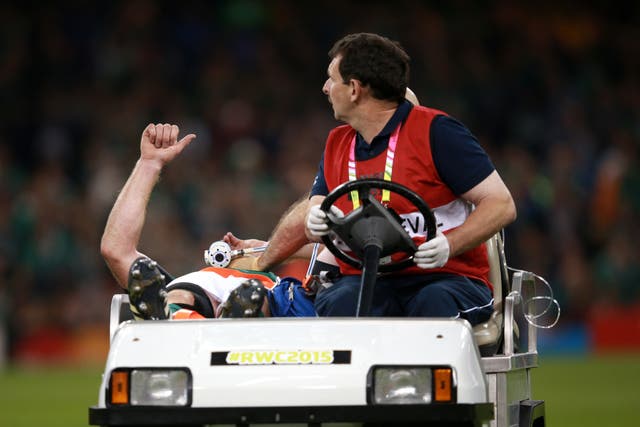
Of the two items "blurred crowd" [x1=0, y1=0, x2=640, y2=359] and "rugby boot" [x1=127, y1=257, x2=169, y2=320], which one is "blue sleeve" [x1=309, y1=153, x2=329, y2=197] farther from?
"blurred crowd" [x1=0, y1=0, x2=640, y2=359]

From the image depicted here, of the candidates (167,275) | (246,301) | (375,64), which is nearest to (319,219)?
(246,301)

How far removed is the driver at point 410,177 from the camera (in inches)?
221

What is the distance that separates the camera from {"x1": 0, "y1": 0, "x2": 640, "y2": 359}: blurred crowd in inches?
669

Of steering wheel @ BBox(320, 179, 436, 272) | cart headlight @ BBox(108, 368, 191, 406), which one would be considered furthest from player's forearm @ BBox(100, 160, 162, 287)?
cart headlight @ BBox(108, 368, 191, 406)

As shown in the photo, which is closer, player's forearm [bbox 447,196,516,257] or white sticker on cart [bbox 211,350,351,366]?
white sticker on cart [bbox 211,350,351,366]

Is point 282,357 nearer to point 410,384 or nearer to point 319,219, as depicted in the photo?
point 410,384

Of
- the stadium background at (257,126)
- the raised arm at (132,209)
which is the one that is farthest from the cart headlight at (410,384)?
the stadium background at (257,126)

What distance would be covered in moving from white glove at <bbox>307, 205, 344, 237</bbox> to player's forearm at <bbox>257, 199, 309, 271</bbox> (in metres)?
0.85

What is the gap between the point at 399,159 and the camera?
586 cm

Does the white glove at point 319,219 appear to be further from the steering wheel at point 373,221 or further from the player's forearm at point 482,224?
the player's forearm at point 482,224

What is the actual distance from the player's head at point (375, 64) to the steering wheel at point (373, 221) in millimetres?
641

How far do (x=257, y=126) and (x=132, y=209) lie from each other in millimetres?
11765

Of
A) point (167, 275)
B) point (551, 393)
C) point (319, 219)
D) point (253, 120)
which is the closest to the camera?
point (319, 219)

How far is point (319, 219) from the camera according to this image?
Answer: 18.1ft
